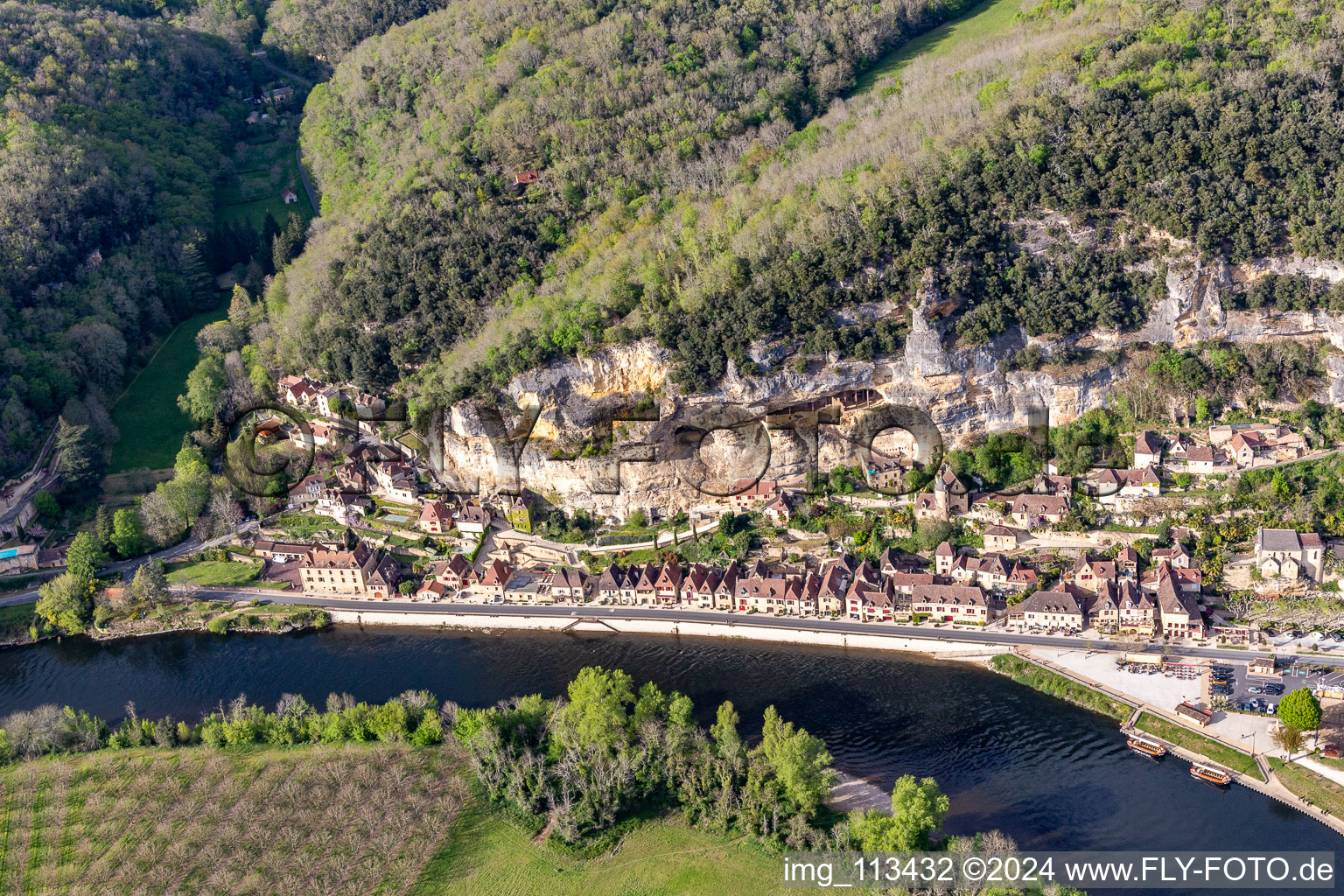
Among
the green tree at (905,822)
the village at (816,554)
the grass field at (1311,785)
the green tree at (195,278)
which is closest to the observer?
the green tree at (905,822)

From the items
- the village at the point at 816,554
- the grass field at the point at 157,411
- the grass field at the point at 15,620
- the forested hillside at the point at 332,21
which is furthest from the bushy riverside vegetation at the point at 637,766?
the forested hillside at the point at 332,21

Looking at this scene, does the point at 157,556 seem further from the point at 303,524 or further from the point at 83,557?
the point at 303,524

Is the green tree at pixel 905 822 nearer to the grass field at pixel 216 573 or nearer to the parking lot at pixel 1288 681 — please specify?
the parking lot at pixel 1288 681

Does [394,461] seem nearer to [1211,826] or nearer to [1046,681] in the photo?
[1046,681]

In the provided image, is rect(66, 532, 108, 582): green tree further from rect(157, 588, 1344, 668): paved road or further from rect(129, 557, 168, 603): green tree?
rect(157, 588, 1344, 668): paved road

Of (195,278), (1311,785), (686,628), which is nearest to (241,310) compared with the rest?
(195,278)

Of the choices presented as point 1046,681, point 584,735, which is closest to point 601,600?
point 584,735
